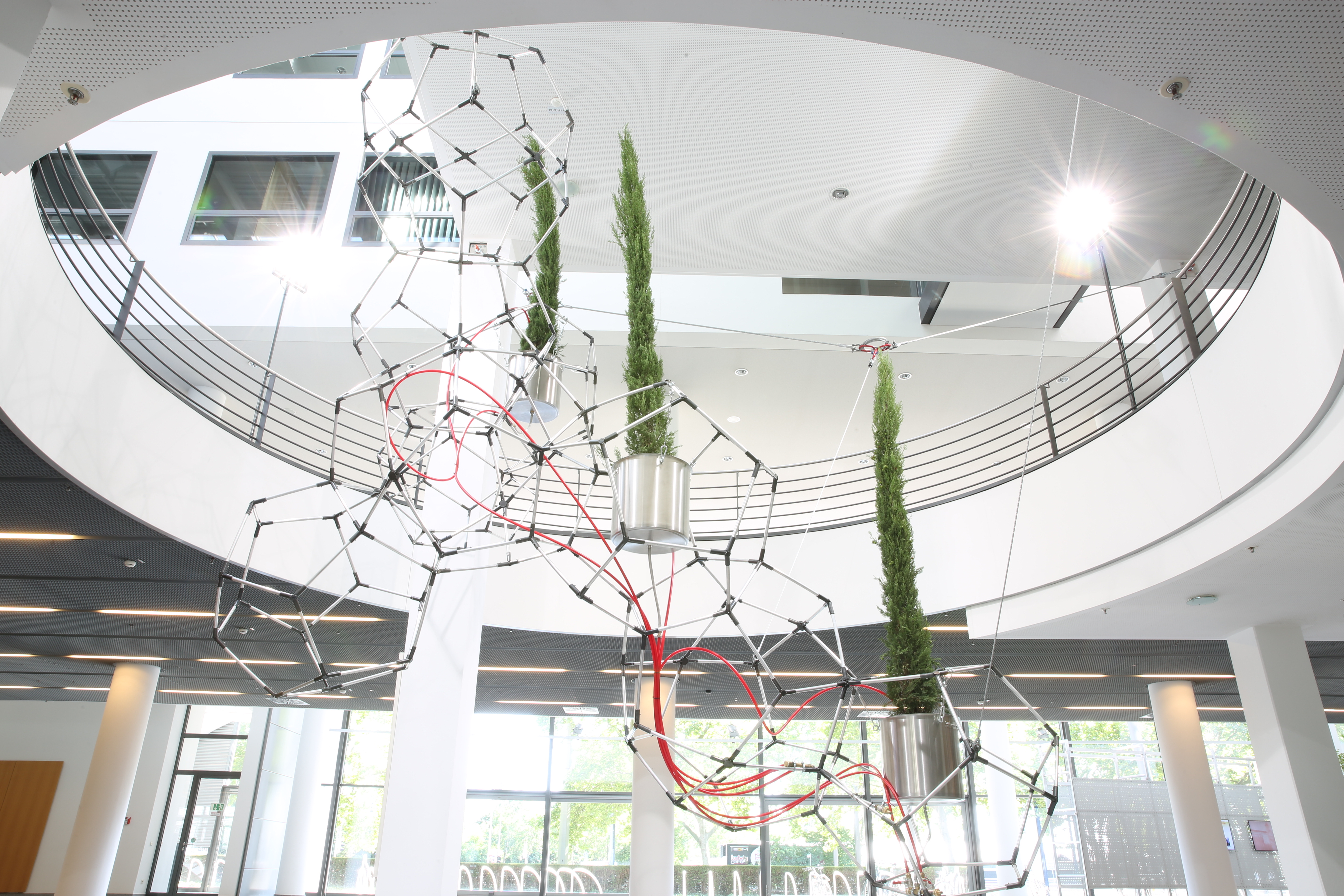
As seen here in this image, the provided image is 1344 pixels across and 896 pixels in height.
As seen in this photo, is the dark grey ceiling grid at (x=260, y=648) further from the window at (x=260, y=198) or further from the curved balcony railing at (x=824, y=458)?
the window at (x=260, y=198)

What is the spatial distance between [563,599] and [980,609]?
391cm

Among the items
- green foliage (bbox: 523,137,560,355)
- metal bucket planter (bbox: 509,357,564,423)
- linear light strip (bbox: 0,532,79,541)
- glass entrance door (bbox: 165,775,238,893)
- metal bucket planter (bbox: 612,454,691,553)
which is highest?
green foliage (bbox: 523,137,560,355)

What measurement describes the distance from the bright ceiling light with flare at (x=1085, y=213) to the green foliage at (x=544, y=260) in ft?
13.5

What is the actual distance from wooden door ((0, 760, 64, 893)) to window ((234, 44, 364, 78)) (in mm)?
11852

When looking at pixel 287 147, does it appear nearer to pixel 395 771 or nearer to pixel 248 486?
pixel 248 486

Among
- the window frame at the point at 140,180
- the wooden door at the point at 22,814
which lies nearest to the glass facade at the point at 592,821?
the wooden door at the point at 22,814

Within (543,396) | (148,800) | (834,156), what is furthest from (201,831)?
(834,156)

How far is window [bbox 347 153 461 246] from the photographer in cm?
1087

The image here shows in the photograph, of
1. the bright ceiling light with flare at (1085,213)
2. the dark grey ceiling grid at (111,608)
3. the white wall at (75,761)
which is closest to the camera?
the dark grey ceiling grid at (111,608)

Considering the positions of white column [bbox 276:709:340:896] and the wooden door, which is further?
white column [bbox 276:709:340:896]

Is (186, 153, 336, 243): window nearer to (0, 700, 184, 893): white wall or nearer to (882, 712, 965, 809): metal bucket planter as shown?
(0, 700, 184, 893): white wall

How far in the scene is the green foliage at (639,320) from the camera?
3.37 m

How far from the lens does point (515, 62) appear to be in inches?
233

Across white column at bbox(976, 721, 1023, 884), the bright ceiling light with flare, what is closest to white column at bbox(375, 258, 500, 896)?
the bright ceiling light with flare
